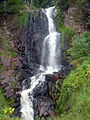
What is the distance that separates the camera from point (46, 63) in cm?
1728

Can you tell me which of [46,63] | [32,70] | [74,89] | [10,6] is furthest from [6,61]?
[74,89]

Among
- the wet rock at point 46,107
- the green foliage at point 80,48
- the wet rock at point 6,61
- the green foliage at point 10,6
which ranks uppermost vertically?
the green foliage at point 10,6

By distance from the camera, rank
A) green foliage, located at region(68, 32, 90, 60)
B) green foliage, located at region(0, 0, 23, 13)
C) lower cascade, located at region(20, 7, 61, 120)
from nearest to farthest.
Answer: lower cascade, located at region(20, 7, 61, 120)
green foliage, located at region(68, 32, 90, 60)
green foliage, located at region(0, 0, 23, 13)

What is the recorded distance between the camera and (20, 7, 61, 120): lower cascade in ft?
42.7

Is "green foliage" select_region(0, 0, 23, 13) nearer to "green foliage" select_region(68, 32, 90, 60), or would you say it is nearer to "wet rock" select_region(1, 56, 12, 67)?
"wet rock" select_region(1, 56, 12, 67)

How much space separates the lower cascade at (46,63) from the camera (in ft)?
42.7

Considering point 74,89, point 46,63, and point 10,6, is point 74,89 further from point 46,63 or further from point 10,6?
point 10,6

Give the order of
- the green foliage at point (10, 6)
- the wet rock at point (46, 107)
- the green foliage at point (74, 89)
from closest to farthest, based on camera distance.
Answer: the green foliage at point (74, 89), the wet rock at point (46, 107), the green foliage at point (10, 6)

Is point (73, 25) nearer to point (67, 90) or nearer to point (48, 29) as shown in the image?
point (48, 29)

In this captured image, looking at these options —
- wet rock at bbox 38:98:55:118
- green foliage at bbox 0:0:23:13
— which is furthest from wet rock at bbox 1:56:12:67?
green foliage at bbox 0:0:23:13

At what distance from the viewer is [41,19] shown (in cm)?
1980

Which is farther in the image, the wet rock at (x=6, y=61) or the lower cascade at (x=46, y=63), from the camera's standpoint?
the wet rock at (x=6, y=61)

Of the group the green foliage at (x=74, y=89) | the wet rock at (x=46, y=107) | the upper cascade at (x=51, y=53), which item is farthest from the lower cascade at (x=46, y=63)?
the green foliage at (x=74, y=89)

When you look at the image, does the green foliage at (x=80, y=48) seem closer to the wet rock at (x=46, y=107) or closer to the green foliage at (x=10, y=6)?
the wet rock at (x=46, y=107)
